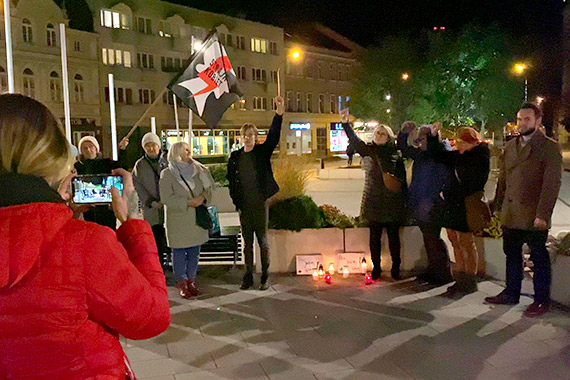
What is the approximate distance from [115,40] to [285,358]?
130ft

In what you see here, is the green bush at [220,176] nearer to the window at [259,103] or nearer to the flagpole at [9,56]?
the flagpole at [9,56]

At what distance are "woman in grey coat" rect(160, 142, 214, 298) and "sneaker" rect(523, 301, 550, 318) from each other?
365cm

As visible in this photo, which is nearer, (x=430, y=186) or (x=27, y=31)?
(x=430, y=186)

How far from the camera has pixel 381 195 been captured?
283 inches

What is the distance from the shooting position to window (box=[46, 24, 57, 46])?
123 ft

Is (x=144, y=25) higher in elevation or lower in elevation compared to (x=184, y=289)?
higher

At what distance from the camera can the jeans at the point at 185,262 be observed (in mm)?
6875

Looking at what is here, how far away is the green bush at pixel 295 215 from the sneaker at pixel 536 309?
2.82 meters

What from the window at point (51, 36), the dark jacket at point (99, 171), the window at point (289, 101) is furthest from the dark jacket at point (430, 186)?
the window at point (289, 101)

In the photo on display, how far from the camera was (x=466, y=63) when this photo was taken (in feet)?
103

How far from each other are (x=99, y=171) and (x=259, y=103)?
45496 millimetres

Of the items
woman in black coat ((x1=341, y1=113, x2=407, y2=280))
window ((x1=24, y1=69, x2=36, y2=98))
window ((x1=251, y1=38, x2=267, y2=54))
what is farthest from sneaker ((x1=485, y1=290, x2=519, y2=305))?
window ((x1=251, y1=38, x2=267, y2=54))

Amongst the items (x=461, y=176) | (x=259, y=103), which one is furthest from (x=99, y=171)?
(x=259, y=103)

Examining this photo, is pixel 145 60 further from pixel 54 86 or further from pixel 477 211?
pixel 477 211
